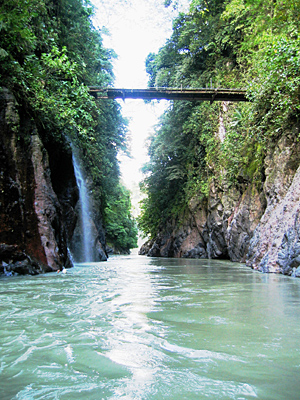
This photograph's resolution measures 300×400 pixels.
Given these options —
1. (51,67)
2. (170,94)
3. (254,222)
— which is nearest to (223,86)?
(170,94)

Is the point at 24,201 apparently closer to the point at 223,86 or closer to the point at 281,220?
the point at 281,220

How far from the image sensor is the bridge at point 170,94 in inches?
531

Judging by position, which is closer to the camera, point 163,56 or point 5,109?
point 5,109

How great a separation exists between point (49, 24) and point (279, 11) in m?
7.78

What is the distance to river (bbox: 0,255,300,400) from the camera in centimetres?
142

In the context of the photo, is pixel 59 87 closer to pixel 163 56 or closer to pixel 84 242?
pixel 84 242

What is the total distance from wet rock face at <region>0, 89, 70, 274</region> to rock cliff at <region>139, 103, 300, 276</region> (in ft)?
18.0

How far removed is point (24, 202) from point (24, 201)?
0.09ft

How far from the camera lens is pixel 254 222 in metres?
12.3

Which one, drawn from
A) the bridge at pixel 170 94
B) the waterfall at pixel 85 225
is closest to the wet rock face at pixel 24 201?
the bridge at pixel 170 94

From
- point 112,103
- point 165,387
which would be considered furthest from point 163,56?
point 165,387

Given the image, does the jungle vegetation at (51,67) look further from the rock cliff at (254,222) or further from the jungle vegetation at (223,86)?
the rock cliff at (254,222)

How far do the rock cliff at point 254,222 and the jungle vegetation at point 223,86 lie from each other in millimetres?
747

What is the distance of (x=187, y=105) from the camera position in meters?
21.7
